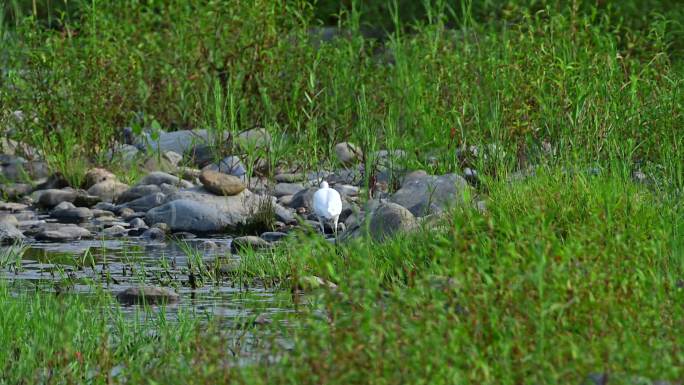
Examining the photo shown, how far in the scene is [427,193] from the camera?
850 centimetres

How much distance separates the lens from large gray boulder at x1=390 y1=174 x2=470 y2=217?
8.31m

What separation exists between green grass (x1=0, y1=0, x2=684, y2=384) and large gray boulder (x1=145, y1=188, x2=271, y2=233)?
91cm

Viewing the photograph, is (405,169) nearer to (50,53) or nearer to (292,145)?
(292,145)

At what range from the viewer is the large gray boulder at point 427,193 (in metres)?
8.31

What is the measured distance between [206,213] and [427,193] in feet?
5.05

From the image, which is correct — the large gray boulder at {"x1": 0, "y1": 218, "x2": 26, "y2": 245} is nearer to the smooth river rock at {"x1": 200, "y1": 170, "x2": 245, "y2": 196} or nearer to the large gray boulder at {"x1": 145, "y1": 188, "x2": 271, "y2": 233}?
the large gray boulder at {"x1": 145, "y1": 188, "x2": 271, "y2": 233}

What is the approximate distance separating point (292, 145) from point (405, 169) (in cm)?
133

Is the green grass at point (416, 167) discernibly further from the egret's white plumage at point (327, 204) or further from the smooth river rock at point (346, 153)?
the egret's white plumage at point (327, 204)

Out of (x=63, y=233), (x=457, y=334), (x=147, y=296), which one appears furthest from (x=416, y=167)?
(x=457, y=334)

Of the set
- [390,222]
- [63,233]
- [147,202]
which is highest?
[390,222]

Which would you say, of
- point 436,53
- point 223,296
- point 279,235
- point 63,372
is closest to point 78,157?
point 279,235

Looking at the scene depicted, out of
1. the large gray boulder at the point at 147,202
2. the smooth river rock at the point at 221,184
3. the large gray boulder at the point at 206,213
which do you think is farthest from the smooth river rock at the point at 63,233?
the smooth river rock at the point at 221,184

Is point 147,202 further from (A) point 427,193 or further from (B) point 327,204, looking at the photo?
(A) point 427,193

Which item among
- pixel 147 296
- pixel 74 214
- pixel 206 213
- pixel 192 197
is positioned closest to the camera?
pixel 147 296
